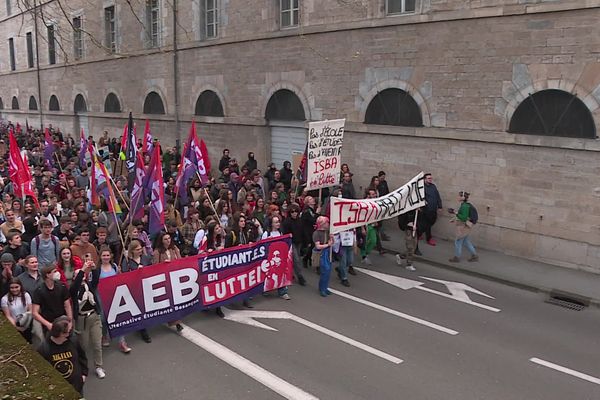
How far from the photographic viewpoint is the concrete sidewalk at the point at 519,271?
10742 millimetres

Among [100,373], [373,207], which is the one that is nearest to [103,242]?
[100,373]

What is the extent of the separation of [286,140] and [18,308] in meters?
13.3

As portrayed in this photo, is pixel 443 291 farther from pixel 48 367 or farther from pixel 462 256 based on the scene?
pixel 48 367

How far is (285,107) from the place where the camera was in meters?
19.3

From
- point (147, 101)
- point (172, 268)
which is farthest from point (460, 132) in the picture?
point (147, 101)

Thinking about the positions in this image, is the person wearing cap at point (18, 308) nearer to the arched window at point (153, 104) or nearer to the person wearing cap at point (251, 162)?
the person wearing cap at point (251, 162)

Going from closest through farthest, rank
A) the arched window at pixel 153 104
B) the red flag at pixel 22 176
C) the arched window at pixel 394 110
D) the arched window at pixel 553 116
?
1. the red flag at pixel 22 176
2. the arched window at pixel 553 116
3. the arched window at pixel 394 110
4. the arched window at pixel 153 104

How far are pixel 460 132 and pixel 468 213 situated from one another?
7.99ft

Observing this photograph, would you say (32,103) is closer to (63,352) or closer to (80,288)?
(80,288)

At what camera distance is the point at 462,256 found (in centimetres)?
1291

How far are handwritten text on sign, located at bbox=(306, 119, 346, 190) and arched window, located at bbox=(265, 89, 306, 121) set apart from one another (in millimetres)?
6170

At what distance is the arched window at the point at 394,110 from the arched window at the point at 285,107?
3.09 metres

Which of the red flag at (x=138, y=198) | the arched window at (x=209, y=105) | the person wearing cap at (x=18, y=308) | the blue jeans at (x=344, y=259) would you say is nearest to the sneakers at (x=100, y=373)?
the person wearing cap at (x=18, y=308)

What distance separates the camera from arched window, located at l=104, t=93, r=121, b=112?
98.8 feet
